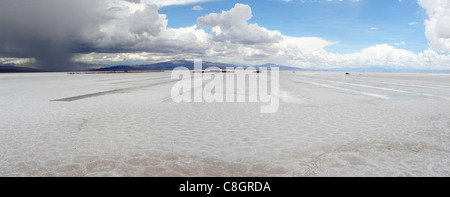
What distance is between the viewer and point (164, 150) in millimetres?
4910

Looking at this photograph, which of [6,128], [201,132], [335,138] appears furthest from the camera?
[6,128]

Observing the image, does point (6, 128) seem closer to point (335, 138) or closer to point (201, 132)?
point (201, 132)

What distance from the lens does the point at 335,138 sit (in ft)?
19.2

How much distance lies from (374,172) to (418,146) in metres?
2.04

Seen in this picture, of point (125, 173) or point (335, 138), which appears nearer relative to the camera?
point (125, 173)
